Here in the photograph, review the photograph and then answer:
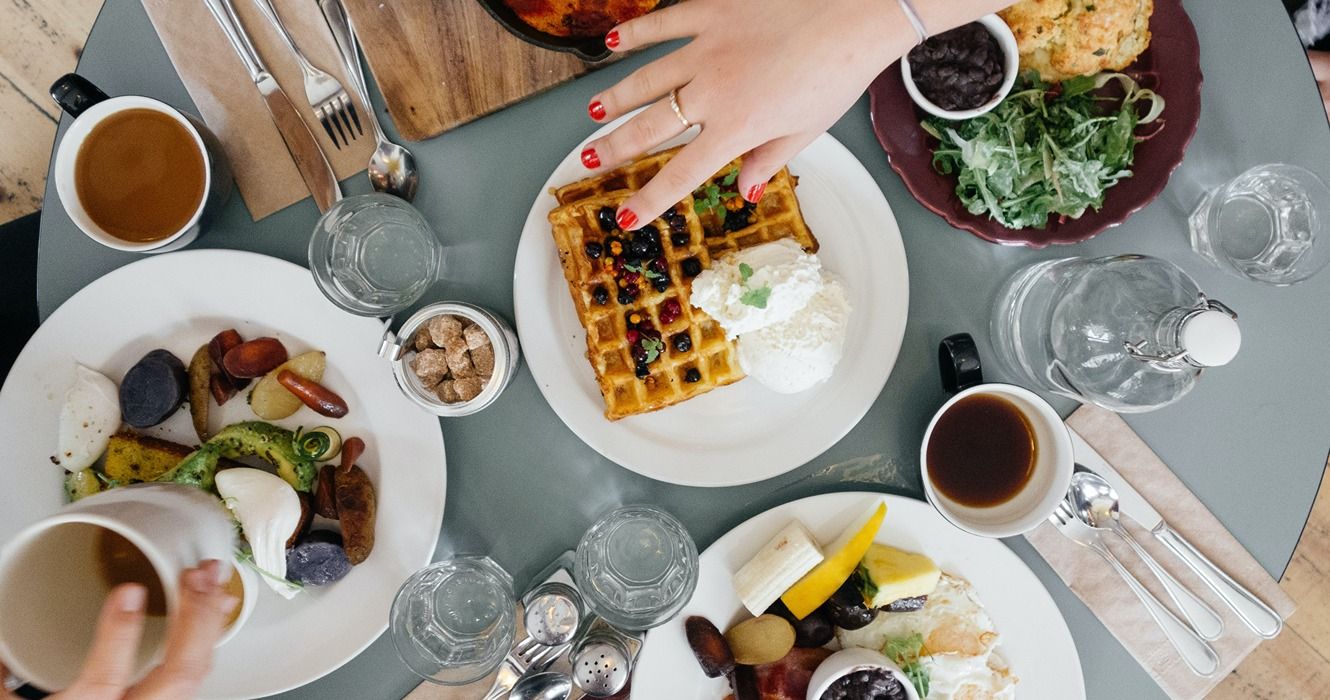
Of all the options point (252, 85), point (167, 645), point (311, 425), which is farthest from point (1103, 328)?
point (252, 85)

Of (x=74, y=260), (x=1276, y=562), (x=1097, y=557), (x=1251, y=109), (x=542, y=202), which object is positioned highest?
(x=74, y=260)

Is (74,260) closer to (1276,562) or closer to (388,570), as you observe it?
(388,570)

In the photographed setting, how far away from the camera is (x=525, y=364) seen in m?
1.76

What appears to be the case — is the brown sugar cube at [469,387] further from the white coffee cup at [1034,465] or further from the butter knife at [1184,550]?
the butter knife at [1184,550]

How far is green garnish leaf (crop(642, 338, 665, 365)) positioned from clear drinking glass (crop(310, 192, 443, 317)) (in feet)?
1.72

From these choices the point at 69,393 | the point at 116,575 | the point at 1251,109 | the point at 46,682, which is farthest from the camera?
the point at 1251,109

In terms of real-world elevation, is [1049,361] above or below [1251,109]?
below

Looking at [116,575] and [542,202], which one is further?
[542,202]

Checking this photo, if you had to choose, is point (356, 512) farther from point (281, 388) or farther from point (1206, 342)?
point (1206, 342)

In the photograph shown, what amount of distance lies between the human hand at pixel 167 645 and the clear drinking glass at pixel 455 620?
415 millimetres

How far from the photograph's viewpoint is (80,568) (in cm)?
137

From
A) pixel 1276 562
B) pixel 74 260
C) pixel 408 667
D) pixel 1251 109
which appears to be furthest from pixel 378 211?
pixel 1276 562

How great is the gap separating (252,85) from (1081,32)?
1860mm

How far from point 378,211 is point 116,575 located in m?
0.90
